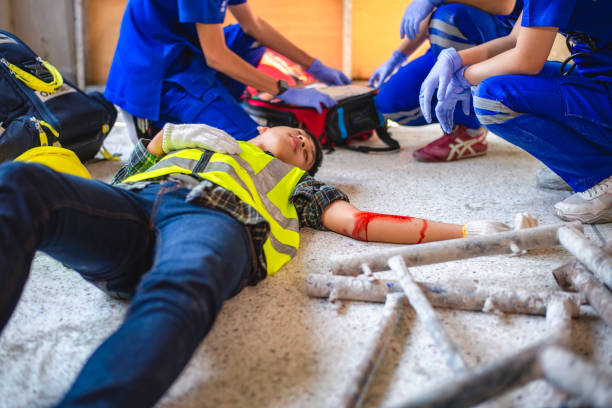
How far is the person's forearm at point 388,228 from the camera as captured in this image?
4.10 ft

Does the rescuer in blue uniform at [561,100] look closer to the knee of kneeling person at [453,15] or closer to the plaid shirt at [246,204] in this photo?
the knee of kneeling person at [453,15]

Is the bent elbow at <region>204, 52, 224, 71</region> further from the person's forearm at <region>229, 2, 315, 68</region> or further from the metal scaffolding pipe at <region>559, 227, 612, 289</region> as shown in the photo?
the metal scaffolding pipe at <region>559, 227, 612, 289</region>

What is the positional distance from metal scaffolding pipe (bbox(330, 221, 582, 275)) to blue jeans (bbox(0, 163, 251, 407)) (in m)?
0.22

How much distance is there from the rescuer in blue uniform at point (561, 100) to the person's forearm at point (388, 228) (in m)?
0.41

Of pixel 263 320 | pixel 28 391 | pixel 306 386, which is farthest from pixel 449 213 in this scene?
pixel 28 391

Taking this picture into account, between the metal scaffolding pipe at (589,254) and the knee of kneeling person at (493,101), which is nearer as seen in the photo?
the metal scaffolding pipe at (589,254)

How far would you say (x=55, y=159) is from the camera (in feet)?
4.52

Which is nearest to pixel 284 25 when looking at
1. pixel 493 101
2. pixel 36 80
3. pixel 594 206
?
pixel 36 80

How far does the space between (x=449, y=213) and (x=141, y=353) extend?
3.57 feet

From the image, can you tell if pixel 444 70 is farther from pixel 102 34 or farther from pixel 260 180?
pixel 102 34

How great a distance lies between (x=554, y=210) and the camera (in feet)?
5.00

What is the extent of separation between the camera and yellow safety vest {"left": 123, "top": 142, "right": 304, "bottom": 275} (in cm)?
114

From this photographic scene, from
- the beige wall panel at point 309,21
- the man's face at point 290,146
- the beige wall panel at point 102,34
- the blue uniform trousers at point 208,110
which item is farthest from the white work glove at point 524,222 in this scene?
the beige wall panel at point 102,34

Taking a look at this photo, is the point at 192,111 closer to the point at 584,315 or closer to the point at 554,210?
the point at 554,210
